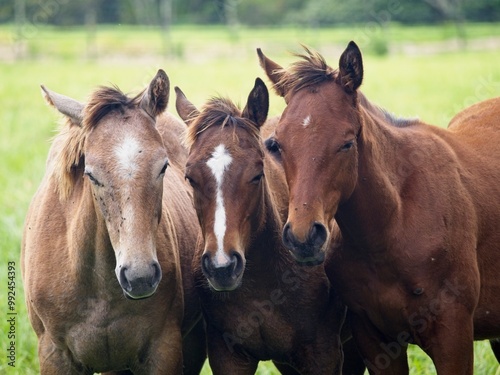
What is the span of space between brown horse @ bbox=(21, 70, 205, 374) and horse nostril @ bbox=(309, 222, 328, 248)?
2.74 feet

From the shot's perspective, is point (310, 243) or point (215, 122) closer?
Answer: point (310, 243)

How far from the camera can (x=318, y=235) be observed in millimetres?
4312

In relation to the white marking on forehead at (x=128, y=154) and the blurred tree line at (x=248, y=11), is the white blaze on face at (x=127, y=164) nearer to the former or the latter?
the white marking on forehead at (x=128, y=154)

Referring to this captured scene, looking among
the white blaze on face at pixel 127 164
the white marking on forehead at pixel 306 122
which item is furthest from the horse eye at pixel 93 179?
the white marking on forehead at pixel 306 122

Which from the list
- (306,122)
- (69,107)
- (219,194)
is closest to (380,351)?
(219,194)

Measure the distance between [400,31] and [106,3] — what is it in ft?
43.4

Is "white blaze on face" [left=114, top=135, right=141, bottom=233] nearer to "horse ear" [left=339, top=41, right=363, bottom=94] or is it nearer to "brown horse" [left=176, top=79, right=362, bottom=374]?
"brown horse" [left=176, top=79, right=362, bottom=374]

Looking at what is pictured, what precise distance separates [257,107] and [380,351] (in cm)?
169

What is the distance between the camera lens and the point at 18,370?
6.52 meters

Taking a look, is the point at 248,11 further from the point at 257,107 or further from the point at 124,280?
the point at 124,280

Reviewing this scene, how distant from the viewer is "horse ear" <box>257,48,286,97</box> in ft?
16.4

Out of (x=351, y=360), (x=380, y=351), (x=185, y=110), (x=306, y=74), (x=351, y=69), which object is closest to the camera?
(x=351, y=69)

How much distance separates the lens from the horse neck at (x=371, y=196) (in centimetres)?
477

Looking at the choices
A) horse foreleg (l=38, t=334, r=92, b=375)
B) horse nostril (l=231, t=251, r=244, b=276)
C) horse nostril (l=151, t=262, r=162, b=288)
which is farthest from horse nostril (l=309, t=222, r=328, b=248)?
horse foreleg (l=38, t=334, r=92, b=375)
